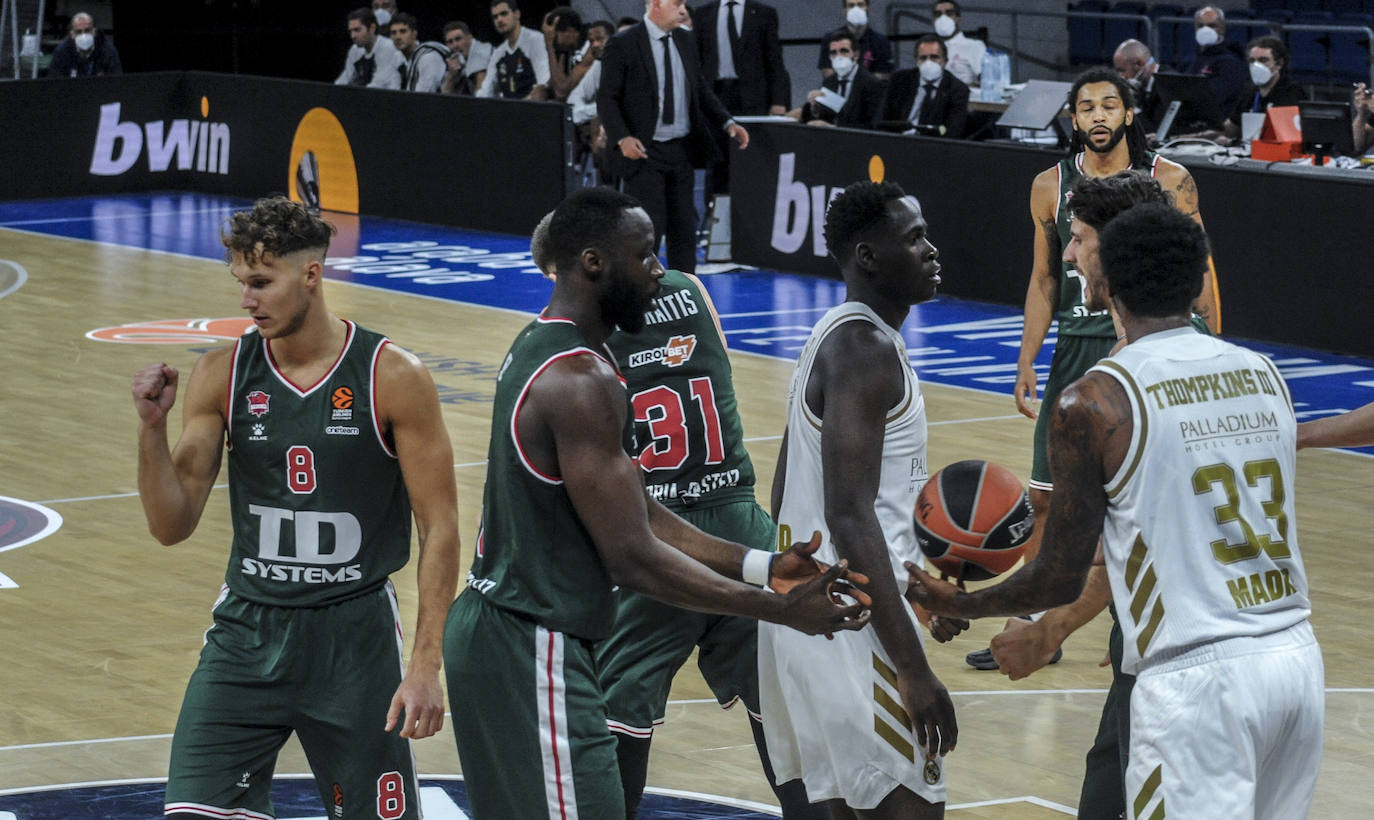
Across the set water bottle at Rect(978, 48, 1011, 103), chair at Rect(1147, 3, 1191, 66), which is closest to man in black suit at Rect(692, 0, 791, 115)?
water bottle at Rect(978, 48, 1011, 103)

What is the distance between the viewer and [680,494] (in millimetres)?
5555

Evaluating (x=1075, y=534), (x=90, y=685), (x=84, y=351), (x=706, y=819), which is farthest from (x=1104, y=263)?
(x=84, y=351)

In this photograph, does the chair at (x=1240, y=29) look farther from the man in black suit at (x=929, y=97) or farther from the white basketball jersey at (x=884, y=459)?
the white basketball jersey at (x=884, y=459)

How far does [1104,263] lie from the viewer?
3.88m

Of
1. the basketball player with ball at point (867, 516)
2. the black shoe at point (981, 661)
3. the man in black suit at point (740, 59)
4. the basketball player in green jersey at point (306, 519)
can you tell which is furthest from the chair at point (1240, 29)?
the basketball player in green jersey at point (306, 519)

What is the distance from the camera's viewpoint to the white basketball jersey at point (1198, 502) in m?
3.71

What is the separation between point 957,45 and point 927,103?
3.12 metres

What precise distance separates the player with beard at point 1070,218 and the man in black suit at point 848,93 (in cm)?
1067

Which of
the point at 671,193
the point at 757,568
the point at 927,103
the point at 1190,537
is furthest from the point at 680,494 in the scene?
the point at 927,103

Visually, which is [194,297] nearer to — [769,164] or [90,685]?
[769,164]

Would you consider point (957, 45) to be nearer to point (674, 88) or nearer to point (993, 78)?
point (993, 78)

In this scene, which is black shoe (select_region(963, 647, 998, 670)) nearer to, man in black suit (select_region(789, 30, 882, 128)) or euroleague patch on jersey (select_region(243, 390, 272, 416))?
euroleague patch on jersey (select_region(243, 390, 272, 416))

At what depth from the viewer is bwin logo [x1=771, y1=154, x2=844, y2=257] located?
1681 centimetres

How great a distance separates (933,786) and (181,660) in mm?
3838
